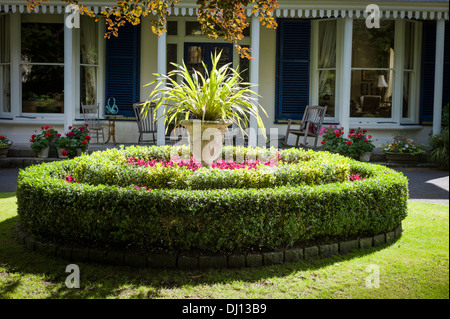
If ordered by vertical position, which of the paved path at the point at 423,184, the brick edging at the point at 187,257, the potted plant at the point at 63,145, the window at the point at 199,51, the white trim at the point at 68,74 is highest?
the window at the point at 199,51

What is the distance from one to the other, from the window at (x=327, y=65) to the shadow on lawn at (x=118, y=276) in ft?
25.7

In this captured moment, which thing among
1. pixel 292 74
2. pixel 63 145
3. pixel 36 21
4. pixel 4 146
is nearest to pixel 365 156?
pixel 292 74

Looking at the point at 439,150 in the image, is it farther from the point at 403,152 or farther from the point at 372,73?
the point at 372,73

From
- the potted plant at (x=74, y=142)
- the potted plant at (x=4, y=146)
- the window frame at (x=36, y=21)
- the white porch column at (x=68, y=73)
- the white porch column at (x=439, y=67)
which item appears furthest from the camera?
the window frame at (x=36, y=21)

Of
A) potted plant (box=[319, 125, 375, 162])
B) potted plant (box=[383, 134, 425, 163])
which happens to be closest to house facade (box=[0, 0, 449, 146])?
potted plant (box=[383, 134, 425, 163])

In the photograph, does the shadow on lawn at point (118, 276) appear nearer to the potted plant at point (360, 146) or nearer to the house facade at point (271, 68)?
the potted plant at point (360, 146)

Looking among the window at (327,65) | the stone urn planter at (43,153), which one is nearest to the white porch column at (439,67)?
the window at (327,65)

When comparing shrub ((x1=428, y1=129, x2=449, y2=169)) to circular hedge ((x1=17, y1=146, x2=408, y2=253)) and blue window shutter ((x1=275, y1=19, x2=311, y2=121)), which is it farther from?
circular hedge ((x1=17, y1=146, x2=408, y2=253))

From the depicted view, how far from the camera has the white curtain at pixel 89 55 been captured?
1159 centimetres

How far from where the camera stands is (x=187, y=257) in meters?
4.21

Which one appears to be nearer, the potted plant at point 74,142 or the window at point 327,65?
the potted plant at point 74,142

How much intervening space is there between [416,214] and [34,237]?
448cm

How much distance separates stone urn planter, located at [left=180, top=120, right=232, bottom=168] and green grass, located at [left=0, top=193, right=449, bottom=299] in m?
1.92

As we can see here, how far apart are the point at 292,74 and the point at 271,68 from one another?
55 cm
